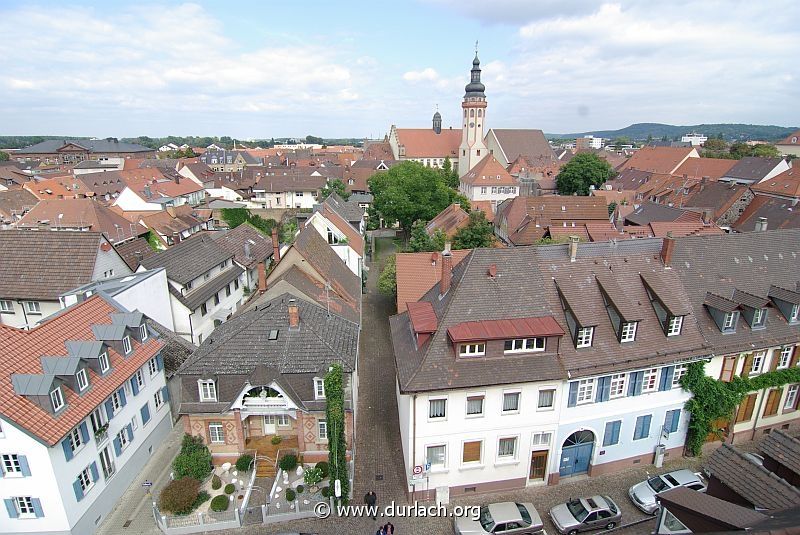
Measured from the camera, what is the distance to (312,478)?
74.6ft

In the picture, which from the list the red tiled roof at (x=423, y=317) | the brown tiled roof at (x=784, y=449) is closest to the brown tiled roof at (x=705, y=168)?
the red tiled roof at (x=423, y=317)

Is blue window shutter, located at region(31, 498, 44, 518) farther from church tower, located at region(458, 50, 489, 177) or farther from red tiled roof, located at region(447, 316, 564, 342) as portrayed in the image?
church tower, located at region(458, 50, 489, 177)

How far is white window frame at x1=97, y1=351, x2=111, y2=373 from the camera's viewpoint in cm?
2187

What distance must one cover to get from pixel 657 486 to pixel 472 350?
37.1 feet

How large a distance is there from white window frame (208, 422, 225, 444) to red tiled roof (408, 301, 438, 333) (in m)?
12.3

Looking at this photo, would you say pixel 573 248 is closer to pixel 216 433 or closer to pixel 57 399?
pixel 216 433

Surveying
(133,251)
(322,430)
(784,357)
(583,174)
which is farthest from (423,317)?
(583,174)

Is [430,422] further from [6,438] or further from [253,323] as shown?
[6,438]

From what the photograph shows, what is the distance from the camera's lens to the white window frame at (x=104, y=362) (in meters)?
21.9

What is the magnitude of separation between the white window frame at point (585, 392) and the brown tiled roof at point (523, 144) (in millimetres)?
104932

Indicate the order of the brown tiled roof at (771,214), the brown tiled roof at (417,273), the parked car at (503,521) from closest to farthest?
the parked car at (503,521), the brown tiled roof at (417,273), the brown tiled roof at (771,214)

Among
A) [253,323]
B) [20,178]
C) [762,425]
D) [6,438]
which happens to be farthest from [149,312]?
[20,178]

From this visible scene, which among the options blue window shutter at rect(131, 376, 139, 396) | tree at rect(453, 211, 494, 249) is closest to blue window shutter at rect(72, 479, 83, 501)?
blue window shutter at rect(131, 376, 139, 396)

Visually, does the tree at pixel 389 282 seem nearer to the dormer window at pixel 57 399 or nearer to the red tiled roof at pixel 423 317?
the red tiled roof at pixel 423 317
